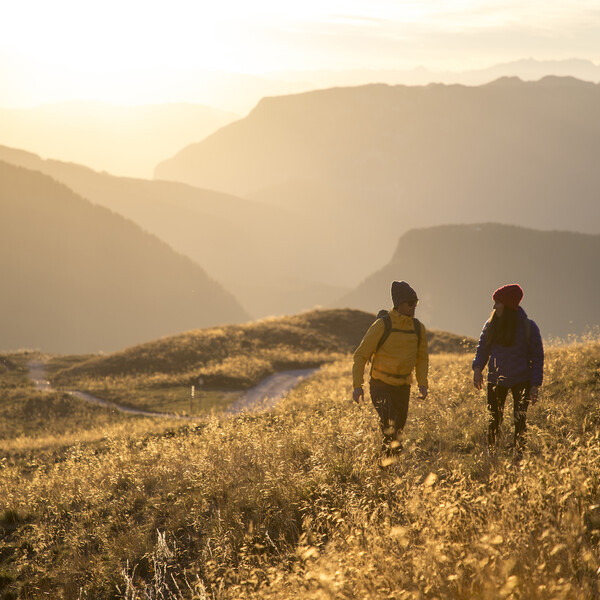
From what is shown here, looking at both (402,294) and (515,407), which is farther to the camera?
(515,407)

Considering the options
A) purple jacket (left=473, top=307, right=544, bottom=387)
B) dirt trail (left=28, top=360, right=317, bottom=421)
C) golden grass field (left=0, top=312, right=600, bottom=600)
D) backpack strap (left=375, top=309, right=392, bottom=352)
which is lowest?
dirt trail (left=28, top=360, right=317, bottom=421)

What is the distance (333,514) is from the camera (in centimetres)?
492

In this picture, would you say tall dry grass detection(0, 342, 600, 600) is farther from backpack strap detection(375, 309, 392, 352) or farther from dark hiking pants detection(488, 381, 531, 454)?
backpack strap detection(375, 309, 392, 352)

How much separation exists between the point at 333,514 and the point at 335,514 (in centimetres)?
41

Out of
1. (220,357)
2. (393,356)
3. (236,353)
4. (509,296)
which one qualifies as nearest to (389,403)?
(393,356)

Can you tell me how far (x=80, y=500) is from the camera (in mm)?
8016

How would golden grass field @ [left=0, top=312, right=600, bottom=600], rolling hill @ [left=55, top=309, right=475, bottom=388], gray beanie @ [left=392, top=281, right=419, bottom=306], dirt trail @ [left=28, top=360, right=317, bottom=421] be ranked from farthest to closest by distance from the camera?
rolling hill @ [left=55, top=309, right=475, bottom=388] < dirt trail @ [left=28, top=360, right=317, bottom=421] < gray beanie @ [left=392, top=281, right=419, bottom=306] < golden grass field @ [left=0, top=312, right=600, bottom=600]

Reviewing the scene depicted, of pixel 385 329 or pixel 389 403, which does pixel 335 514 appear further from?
pixel 385 329

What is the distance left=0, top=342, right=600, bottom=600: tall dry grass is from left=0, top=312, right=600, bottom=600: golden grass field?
0.02m

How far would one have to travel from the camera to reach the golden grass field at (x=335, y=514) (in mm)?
3555

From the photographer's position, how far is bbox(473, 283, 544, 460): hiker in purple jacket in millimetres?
6453

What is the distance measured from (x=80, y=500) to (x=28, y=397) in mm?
21451

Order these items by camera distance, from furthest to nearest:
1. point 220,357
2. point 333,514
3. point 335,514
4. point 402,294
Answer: point 220,357 → point 402,294 → point 333,514 → point 335,514

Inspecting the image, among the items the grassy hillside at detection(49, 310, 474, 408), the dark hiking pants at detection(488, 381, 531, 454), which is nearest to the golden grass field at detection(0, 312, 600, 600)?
the dark hiking pants at detection(488, 381, 531, 454)
